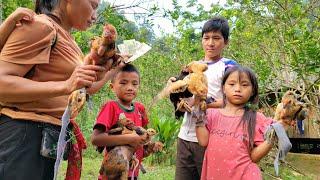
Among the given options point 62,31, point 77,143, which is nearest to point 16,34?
point 62,31

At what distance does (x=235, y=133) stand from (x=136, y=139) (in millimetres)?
577

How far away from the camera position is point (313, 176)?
299 inches

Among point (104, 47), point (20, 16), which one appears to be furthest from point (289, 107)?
point (20, 16)

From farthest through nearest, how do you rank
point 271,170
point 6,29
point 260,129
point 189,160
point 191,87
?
1. point 271,170
2. point 189,160
3. point 260,129
4. point 191,87
5. point 6,29

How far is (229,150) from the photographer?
2625mm

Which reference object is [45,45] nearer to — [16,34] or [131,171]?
[16,34]

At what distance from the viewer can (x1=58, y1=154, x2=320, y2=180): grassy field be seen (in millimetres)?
6886

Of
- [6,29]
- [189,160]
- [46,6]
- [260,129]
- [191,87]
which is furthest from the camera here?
[189,160]

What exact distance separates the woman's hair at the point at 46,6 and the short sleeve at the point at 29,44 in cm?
25

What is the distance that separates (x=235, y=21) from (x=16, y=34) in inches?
184

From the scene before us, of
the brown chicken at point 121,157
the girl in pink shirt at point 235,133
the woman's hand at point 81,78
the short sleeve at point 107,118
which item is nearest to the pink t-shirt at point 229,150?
the girl in pink shirt at point 235,133

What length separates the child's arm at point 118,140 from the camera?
2574mm

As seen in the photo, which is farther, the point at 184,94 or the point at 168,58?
the point at 168,58

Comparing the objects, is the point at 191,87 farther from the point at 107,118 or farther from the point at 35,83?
the point at 35,83
